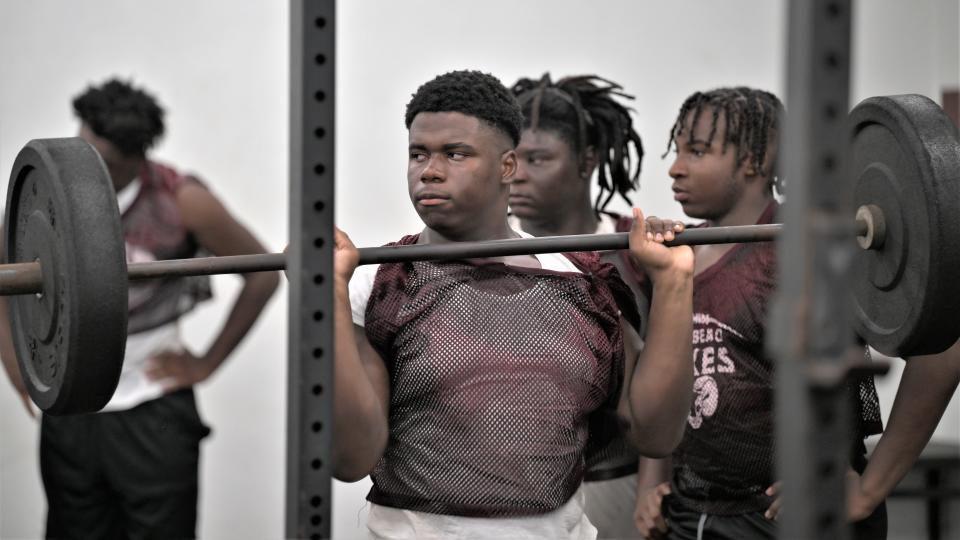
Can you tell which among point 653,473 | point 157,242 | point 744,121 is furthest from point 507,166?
point 157,242

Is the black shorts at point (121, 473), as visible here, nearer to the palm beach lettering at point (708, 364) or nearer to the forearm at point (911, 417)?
the palm beach lettering at point (708, 364)

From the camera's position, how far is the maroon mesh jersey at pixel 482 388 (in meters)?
1.66

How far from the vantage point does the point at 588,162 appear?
2.56m

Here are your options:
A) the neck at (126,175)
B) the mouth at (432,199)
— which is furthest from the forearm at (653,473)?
the neck at (126,175)

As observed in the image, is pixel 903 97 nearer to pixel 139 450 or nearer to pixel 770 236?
pixel 770 236

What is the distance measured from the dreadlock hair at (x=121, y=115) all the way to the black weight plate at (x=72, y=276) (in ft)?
3.17

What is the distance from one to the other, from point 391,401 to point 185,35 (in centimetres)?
154

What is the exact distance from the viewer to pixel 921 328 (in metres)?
1.75

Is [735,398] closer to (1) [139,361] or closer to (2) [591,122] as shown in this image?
(2) [591,122]

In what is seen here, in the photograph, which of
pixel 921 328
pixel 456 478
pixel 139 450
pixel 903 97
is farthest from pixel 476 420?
pixel 139 450

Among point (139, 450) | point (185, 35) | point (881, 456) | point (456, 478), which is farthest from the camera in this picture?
point (185, 35)

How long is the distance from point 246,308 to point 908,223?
1456 mm

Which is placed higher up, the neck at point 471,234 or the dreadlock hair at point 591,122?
the dreadlock hair at point 591,122

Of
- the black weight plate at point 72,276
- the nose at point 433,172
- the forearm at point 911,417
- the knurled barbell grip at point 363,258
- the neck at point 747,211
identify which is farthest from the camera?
the neck at point 747,211
